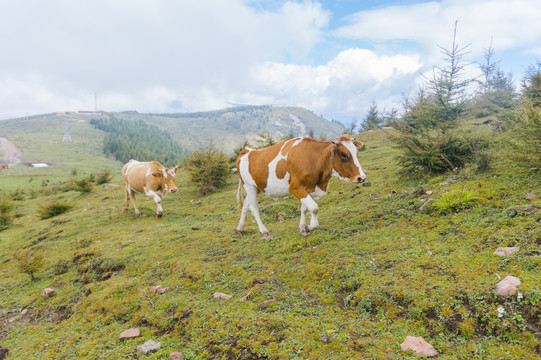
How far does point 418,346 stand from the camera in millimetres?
2840

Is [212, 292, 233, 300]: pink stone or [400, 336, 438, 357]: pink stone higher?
[400, 336, 438, 357]: pink stone

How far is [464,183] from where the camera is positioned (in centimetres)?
670

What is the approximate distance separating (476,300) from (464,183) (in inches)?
177

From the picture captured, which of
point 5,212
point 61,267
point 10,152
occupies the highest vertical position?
point 10,152

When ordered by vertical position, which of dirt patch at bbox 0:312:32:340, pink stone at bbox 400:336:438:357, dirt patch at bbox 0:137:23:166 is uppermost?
dirt patch at bbox 0:137:23:166

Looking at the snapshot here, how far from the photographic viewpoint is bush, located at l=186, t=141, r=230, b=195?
628 inches

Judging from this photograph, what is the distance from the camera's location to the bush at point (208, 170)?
15961mm

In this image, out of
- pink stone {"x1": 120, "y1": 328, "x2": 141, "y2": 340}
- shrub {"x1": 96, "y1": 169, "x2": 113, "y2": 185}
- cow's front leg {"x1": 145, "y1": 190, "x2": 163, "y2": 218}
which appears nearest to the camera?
pink stone {"x1": 120, "y1": 328, "x2": 141, "y2": 340}

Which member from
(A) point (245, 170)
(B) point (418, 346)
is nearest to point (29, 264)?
(A) point (245, 170)

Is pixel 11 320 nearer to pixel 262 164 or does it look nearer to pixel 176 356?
pixel 176 356

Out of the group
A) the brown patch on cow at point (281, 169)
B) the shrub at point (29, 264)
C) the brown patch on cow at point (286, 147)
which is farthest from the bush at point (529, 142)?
the shrub at point (29, 264)

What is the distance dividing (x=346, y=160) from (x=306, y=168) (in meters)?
0.96

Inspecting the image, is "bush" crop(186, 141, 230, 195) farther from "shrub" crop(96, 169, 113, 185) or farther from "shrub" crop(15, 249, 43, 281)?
"shrub" crop(96, 169, 113, 185)

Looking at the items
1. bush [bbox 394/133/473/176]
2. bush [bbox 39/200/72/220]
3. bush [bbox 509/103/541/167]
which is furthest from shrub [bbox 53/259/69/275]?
bush [bbox 39/200/72/220]
